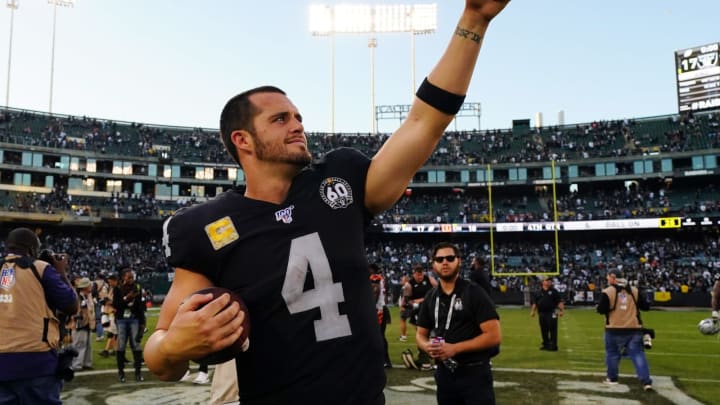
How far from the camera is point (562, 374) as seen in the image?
1152 centimetres

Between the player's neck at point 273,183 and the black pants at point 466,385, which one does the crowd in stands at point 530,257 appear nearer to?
the black pants at point 466,385

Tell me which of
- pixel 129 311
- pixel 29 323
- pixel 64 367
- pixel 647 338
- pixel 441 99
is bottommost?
pixel 647 338

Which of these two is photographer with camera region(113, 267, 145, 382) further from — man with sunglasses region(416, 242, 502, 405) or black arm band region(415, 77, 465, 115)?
black arm band region(415, 77, 465, 115)

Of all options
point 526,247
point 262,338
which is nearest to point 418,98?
point 262,338

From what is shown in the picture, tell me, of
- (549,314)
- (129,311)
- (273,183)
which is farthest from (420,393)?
(273,183)

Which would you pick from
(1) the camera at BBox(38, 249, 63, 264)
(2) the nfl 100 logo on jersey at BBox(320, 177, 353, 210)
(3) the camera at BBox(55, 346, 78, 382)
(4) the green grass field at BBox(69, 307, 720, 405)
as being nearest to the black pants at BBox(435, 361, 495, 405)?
(4) the green grass field at BBox(69, 307, 720, 405)

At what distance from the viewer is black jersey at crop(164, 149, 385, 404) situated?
220 cm

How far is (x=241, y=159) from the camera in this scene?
2594mm

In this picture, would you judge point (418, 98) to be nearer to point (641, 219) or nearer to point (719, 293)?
point (719, 293)

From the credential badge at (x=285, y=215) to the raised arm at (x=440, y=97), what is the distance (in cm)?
44

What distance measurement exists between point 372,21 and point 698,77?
32509mm

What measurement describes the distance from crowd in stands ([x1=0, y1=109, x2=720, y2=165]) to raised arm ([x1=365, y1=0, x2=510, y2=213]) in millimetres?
57144

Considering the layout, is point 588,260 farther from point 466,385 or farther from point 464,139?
point 466,385

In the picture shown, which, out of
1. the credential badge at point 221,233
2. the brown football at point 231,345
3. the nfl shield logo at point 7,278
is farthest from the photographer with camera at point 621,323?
the brown football at point 231,345
